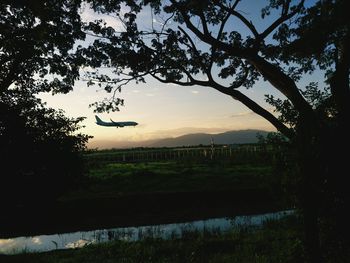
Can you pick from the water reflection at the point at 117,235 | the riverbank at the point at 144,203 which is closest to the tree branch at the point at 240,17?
the riverbank at the point at 144,203

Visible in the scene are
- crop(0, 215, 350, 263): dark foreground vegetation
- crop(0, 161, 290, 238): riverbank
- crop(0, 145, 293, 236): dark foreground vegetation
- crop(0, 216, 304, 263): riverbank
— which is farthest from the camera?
crop(0, 161, 290, 238): riverbank

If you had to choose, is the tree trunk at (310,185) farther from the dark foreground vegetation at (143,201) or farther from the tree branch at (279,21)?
the dark foreground vegetation at (143,201)

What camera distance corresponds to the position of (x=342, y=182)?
817 cm

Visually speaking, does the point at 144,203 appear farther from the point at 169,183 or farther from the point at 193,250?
the point at 193,250

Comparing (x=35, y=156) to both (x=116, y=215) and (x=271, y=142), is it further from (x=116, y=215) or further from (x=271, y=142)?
(x=116, y=215)

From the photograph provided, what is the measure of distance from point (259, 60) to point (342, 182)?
5.72 meters

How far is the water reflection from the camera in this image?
16.8m

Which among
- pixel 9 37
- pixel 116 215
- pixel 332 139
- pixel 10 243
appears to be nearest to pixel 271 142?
pixel 332 139

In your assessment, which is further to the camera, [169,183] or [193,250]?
[169,183]

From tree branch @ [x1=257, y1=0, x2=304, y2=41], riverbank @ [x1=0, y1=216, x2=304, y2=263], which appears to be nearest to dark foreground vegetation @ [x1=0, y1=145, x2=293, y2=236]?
riverbank @ [x1=0, y1=216, x2=304, y2=263]

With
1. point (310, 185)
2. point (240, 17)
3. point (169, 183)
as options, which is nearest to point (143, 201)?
point (169, 183)

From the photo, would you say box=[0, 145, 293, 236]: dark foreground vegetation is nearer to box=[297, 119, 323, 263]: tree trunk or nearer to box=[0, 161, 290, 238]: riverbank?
box=[0, 161, 290, 238]: riverbank

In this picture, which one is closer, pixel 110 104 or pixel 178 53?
pixel 178 53

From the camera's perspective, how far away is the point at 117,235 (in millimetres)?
17672
